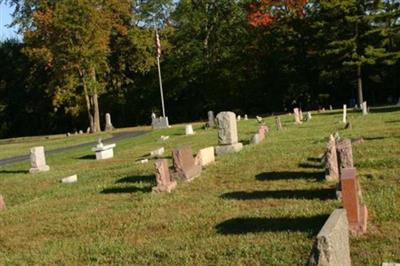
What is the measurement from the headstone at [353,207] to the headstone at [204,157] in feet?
22.4

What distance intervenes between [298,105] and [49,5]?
2381 cm

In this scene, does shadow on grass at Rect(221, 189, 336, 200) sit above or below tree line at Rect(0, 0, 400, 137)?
below

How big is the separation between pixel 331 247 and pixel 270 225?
3.62 m

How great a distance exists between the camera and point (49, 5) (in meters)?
52.5

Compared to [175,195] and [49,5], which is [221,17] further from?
[175,195]

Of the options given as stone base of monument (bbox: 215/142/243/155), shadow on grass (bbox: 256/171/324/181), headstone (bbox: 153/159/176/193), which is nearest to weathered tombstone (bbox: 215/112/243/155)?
stone base of monument (bbox: 215/142/243/155)

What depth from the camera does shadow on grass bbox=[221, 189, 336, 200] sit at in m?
10.4

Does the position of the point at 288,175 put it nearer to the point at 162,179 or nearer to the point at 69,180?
the point at 162,179

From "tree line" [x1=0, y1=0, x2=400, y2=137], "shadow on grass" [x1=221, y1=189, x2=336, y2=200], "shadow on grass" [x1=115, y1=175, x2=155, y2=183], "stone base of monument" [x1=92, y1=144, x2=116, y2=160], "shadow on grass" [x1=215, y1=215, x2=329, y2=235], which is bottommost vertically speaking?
"shadow on grass" [x1=215, y1=215, x2=329, y2=235]

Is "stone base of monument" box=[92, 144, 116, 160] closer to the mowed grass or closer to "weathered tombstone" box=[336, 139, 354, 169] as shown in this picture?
the mowed grass

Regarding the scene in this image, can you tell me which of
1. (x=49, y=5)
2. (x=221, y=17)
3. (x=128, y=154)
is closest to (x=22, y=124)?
(x=49, y=5)

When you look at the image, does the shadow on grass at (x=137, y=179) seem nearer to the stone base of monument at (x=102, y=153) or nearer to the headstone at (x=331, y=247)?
the headstone at (x=331, y=247)

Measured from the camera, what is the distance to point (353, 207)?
8.17m

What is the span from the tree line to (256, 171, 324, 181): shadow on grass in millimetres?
33174
